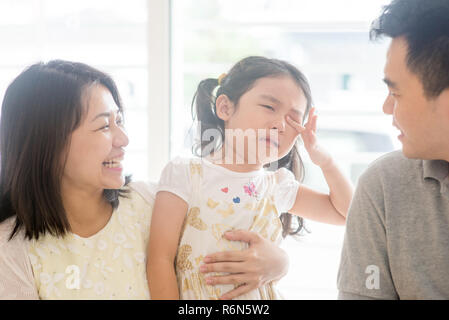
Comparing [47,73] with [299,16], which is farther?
[299,16]

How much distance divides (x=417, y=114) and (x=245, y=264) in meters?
0.63

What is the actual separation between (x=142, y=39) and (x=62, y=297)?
135 cm

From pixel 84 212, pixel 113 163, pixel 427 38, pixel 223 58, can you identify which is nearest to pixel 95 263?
pixel 84 212

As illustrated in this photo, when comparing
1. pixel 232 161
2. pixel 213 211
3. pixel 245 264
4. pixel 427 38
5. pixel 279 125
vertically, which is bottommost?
pixel 245 264

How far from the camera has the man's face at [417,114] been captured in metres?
1.12

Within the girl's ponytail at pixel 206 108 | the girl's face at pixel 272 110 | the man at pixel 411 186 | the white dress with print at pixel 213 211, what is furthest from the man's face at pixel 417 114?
the girl's ponytail at pixel 206 108

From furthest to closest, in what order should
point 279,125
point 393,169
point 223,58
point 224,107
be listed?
point 223,58, point 224,107, point 279,125, point 393,169

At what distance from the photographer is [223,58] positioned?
2305mm

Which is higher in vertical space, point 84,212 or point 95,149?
point 95,149

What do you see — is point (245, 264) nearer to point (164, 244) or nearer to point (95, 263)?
point (164, 244)

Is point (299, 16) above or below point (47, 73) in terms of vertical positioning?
above

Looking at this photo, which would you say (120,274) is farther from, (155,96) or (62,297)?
(155,96)

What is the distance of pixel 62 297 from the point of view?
3.99 feet

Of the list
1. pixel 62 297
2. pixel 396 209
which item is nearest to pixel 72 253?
pixel 62 297
